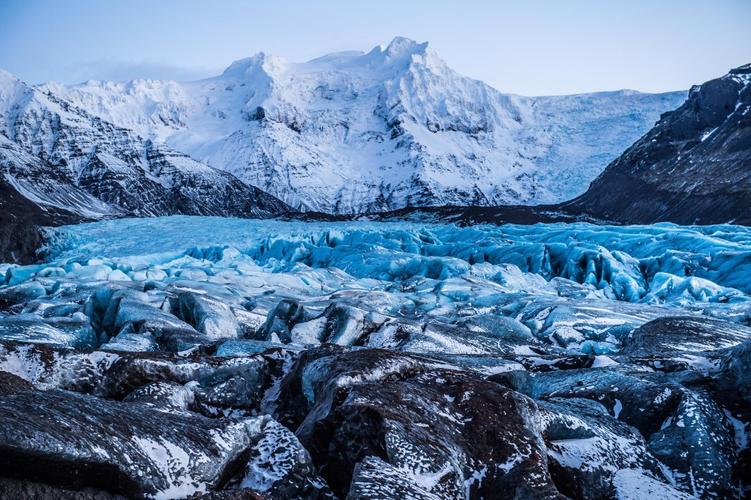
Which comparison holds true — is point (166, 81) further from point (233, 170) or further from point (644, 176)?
point (644, 176)

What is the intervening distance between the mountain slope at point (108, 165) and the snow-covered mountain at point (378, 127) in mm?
4204

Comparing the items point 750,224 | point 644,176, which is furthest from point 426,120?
point 750,224

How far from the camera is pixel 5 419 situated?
3734 millimetres

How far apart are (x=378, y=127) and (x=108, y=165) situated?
75.5 m

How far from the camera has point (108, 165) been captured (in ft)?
360

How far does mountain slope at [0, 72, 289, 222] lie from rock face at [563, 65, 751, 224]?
61.2 m

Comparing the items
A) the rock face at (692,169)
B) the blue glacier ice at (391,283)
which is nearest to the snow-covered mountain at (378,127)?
the rock face at (692,169)

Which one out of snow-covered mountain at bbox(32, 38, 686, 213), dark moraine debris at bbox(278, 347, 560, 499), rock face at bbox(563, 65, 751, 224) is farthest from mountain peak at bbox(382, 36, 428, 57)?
dark moraine debris at bbox(278, 347, 560, 499)

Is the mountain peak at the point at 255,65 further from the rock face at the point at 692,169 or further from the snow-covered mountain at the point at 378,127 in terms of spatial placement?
the rock face at the point at 692,169

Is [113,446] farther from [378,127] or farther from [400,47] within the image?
[400,47]

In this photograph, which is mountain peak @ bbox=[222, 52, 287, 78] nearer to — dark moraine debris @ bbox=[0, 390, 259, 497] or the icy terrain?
the icy terrain

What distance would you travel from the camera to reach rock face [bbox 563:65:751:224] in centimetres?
5828

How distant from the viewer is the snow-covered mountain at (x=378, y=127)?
13212 centimetres

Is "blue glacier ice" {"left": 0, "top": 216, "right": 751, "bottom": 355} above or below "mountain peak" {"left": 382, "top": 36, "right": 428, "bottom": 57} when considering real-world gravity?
below
